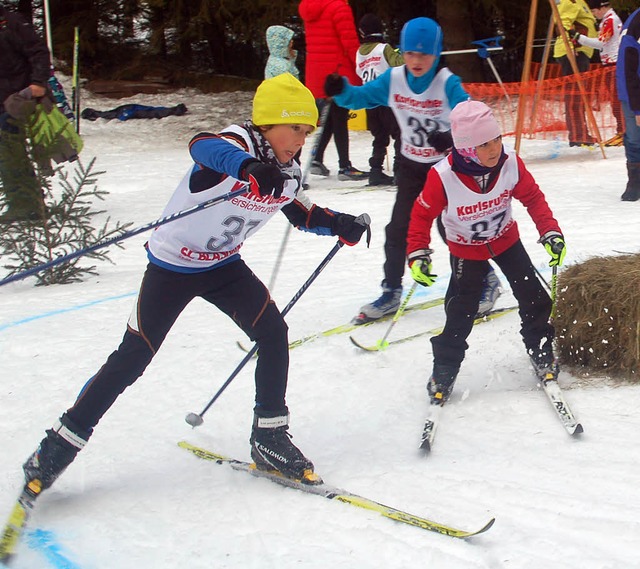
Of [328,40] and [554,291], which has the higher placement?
[328,40]

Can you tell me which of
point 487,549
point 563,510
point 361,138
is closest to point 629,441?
point 563,510

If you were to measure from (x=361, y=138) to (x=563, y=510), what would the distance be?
10.9 m

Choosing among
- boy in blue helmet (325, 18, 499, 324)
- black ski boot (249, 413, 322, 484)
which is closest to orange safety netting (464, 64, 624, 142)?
boy in blue helmet (325, 18, 499, 324)

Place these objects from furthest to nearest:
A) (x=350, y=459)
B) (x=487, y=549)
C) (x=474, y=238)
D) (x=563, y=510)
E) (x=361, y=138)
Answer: (x=361, y=138) → (x=474, y=238) → (x=350, y=459) → (x=563, y=510) → (x=487, y=549)

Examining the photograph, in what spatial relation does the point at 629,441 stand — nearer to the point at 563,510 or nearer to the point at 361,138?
the point at 563,510

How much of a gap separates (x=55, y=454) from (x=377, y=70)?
686 centimetres

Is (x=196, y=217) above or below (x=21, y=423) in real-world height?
above

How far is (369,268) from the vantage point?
6.72m

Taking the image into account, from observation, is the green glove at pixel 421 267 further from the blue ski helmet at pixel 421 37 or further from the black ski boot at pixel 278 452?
the blue ski helmet at pixel 421 37

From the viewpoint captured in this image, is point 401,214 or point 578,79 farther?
point 578,79

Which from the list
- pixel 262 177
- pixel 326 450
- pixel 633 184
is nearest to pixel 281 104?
pixel 262 177

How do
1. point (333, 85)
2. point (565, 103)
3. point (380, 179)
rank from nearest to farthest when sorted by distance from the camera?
point (333, 85) → point (380, 179) → point (565, 103)

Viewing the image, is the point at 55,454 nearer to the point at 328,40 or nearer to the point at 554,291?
the point at 554,291

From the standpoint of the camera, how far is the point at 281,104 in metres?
3.20
